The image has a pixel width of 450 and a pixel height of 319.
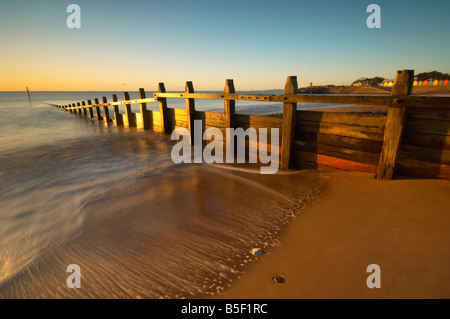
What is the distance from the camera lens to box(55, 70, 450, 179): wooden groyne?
3438 millimetres

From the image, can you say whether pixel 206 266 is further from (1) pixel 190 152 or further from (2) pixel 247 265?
(1) pixel 190 152

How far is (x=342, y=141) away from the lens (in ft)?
14.3

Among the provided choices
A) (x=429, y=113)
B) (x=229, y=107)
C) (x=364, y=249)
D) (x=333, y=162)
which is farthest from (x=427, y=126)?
(x=229, y=107)

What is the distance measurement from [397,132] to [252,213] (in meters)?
2.78

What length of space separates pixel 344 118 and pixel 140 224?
4153mm

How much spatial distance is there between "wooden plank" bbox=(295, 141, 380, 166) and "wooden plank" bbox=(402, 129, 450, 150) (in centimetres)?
52

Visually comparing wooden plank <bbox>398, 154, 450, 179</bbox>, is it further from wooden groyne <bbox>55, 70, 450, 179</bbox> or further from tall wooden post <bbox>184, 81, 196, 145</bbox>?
tall wooden post <bbox>184, 81, 196, 145</bbox>

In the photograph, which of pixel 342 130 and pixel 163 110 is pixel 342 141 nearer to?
pixel 342 130

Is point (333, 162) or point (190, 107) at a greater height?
point (190, 107)

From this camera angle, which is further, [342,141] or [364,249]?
[342,141]

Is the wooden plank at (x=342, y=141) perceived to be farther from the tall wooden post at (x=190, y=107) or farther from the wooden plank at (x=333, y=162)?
the tall wooden post at (x=190, y=107)

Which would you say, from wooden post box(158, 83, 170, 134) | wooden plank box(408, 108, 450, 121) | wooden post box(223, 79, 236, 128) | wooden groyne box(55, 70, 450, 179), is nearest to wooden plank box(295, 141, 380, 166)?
wooden groyne box(55, 70, 450, 179)

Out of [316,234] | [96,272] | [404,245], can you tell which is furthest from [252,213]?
[96,272]
